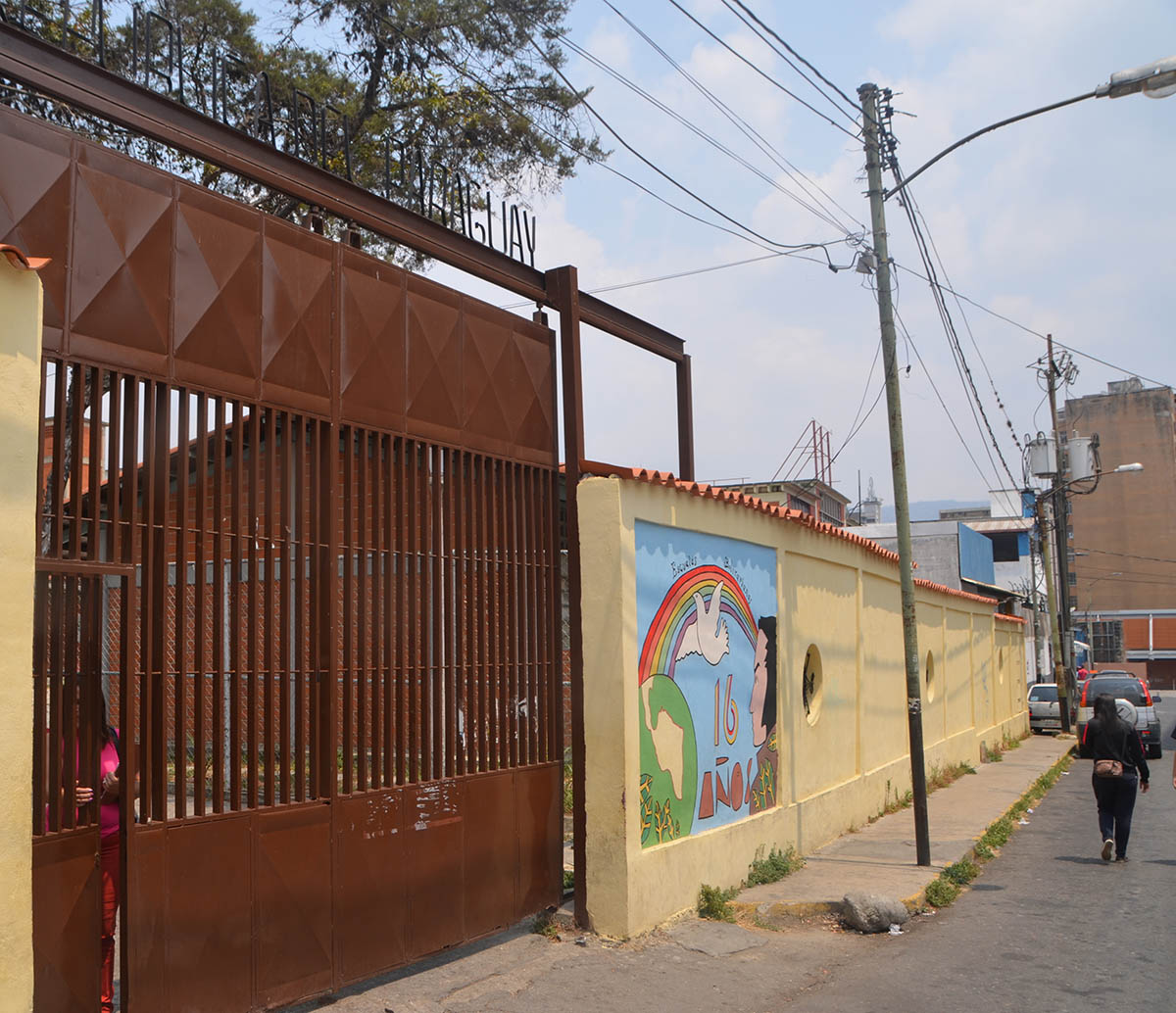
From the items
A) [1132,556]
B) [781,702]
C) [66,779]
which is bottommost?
[781,702]

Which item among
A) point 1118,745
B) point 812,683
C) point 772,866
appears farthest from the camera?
point 812,683

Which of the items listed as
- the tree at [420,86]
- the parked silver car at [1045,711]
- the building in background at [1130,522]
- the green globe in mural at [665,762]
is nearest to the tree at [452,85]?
the tree at [420,86]

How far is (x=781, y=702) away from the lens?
1059cm

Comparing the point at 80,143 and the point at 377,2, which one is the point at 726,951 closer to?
the point at 80,143

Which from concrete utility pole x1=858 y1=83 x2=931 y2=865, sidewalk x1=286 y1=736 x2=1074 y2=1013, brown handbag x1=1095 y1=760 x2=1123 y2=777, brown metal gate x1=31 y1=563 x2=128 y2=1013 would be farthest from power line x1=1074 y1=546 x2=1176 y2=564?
brown metal gate x1=31 y1=563 x2=128 y2=1013

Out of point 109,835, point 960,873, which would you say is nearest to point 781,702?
point 960,873

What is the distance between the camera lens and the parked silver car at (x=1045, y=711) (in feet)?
98.1

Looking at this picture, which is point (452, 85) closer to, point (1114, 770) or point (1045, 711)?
point (1114, 770)

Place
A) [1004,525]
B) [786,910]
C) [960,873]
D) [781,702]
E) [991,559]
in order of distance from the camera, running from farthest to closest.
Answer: [1004,525]
[991,559]
[781,702]
[960,873]
[786,910]

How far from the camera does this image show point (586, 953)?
23.9 ft

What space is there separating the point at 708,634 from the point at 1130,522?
269 feet

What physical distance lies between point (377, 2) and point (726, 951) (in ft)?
44.1

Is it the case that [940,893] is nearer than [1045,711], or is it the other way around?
[940,893]

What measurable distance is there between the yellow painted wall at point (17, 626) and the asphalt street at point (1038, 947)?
4.26m
